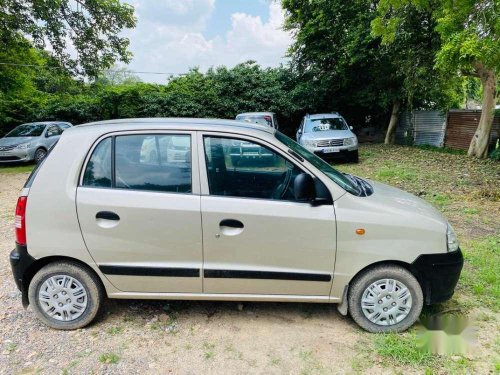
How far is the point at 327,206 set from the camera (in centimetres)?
283

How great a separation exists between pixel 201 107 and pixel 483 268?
16092 mm

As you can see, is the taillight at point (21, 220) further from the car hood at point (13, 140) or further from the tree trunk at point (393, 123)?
the tree trunk at point (393, 123)

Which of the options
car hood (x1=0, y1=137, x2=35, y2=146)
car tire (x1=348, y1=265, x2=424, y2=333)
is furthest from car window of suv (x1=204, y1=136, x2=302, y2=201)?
car hood (x1=0, y1=137, x2=35, y2=146)

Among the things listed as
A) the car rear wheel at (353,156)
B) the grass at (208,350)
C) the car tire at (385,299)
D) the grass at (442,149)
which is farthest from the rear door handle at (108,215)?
the grass at (442,149)

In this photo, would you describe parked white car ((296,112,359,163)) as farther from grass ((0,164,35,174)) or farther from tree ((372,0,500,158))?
grass ((0,164,35,174))

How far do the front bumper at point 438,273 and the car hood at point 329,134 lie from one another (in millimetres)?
8797

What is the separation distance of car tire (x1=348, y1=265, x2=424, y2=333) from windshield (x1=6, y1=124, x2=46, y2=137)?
13.6 meters

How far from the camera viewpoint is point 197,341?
292cm

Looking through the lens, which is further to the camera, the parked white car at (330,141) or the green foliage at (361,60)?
the green foliage at (361,60)

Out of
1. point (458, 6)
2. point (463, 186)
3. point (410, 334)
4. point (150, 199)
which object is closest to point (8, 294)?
point (150, 199)

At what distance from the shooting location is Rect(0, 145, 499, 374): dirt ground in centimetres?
263

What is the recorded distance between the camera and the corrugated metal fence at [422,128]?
51.4 feet

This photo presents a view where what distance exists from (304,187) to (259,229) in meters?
0.47

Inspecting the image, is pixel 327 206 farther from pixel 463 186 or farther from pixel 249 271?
pixel 463 186
